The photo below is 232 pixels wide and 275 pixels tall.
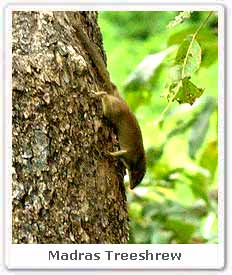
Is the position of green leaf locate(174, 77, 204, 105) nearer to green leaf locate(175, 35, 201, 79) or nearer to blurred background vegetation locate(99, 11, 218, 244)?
green leaf locate(175, 35, 201, 79)

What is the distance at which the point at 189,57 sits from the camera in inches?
68.2

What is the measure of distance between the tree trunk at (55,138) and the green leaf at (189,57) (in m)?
0.18

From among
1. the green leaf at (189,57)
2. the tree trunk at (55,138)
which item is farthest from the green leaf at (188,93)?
the tree trunk at (55,138)

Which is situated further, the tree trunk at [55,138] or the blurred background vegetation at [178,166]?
the blurred background vegetation at [178,166]

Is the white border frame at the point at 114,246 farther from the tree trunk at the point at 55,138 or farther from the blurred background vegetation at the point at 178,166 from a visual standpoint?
the blurred background vegetation at the point at 178,166

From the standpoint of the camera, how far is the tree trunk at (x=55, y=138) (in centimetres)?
166

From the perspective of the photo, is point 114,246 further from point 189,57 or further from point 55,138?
point 189,57

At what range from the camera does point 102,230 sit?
1.75 m

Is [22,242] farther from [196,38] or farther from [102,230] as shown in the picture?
[196,38]

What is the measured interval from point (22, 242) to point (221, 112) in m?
0.49

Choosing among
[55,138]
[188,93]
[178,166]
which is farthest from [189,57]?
[178,166]

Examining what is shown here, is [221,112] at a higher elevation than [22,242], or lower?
higher

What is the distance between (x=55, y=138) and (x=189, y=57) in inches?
12.2
